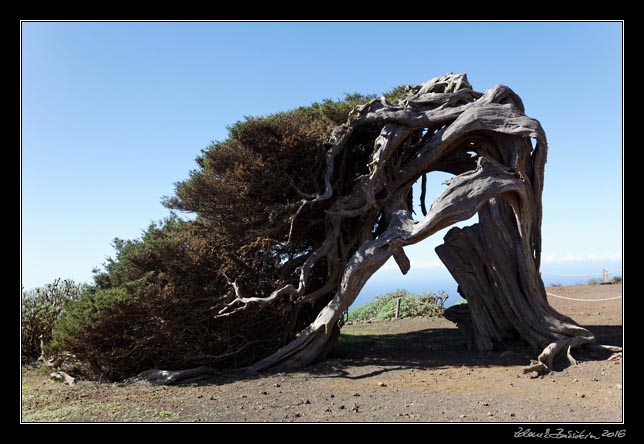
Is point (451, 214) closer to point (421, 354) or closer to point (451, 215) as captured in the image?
point (451, 215)

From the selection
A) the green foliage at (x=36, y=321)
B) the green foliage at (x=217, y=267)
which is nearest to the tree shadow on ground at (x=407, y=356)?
the green foliage at (x=217, y=267)

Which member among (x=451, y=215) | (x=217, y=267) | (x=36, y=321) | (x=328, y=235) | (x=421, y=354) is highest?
(x=451, y=215)

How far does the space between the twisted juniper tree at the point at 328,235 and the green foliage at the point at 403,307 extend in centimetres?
708

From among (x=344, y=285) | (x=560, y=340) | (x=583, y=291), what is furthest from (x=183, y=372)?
(x=583, y=291)

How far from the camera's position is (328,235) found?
10156mm

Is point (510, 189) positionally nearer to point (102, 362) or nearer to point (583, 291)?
point (102, 362)

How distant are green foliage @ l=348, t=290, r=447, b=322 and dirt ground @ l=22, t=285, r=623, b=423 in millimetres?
7381

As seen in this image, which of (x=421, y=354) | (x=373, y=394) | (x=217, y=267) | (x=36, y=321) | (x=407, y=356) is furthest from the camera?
(x=36, y=321)

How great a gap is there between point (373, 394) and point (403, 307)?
11569 millimetres

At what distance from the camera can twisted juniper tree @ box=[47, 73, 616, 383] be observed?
9.09 m

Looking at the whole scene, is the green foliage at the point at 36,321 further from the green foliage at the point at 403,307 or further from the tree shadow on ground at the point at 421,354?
the green foliage at the point at 403,307

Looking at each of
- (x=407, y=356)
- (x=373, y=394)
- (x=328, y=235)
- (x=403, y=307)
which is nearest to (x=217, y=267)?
(x=328, y=235)

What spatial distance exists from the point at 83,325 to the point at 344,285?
14.6 feet

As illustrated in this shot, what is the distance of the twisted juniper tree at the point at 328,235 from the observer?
9086 mm
